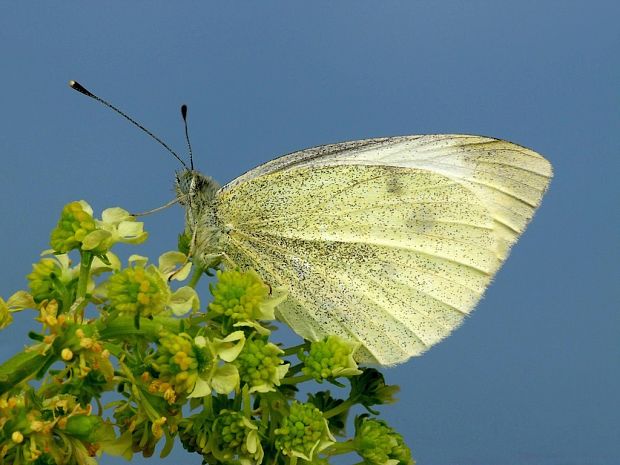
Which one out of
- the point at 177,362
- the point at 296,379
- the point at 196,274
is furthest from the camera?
the point at 196,274

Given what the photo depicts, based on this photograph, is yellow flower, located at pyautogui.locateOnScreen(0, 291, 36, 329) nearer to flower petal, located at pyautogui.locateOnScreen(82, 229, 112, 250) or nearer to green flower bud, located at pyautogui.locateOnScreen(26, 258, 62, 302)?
green flower bud, located at pyautogui.locateOnScreen(26, 258, 62, 302)

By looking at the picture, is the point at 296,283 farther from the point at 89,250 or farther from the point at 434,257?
the point at 89,250

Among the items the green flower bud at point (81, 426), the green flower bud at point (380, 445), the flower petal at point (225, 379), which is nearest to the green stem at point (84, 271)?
the green flower bud at point (81, 426)

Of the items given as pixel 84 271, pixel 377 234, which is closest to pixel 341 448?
pixel 377 234

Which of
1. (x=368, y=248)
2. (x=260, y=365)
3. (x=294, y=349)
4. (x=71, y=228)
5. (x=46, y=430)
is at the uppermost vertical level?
(x=368, y=248)

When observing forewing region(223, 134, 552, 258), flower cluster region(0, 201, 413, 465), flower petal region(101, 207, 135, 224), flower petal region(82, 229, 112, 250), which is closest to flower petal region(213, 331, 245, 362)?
flower cluster region(0, 201, 413, 465)

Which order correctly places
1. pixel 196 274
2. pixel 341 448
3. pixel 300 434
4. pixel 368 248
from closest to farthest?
pixel 300 434 → pixel 341 448 → pixel 196 274 → pixel 368 248

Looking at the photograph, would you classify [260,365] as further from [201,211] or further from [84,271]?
[201,211]

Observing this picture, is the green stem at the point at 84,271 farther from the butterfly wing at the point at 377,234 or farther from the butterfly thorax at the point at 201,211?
the butterfly wing at the point at 377,234
